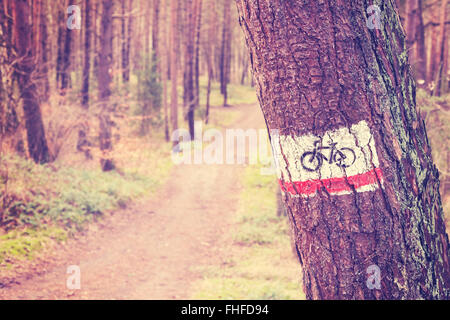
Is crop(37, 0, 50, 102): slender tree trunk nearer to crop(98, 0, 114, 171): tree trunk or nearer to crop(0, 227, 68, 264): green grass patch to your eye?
crop(98, 0, 114, 171): tree trunk

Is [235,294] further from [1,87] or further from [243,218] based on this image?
[1,87]

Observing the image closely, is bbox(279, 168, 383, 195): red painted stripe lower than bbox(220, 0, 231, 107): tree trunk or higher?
lower

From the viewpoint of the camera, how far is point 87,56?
1472cm

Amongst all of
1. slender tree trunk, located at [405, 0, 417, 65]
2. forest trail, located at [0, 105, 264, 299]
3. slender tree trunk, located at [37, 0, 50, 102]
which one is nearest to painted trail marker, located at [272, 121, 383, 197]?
forest trail, located at [0, 105, 264, 299]

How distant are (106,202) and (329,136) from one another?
381 inches

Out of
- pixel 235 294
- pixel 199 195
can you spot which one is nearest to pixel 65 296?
pixel 235 294

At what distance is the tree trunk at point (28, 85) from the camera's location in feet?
32.8

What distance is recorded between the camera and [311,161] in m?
1.49

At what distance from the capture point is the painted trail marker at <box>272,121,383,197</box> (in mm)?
1448

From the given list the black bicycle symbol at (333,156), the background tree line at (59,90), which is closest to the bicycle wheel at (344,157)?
the black bicycle symbol at (333,156)

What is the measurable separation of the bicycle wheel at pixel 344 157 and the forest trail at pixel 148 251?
602 cm

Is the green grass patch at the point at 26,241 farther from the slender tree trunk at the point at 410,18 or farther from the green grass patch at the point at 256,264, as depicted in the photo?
the slender tree trunk at the point at 410,18

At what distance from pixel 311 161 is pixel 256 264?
7.61 meters

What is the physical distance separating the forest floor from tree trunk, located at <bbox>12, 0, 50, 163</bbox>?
106 inches
